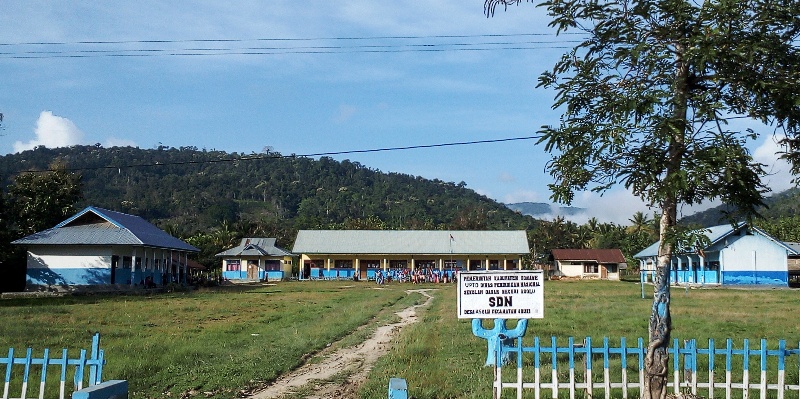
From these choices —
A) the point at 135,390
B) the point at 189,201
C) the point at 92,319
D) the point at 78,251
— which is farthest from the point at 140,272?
the point at 189,201

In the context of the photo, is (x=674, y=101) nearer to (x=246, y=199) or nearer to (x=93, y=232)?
(x=93, y=232)

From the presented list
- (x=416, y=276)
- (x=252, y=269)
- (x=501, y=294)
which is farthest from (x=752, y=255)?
(x=501, y=294)

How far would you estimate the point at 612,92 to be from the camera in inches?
295

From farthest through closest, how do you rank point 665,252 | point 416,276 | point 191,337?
point 416,276 → point 191,337 → point 665,252

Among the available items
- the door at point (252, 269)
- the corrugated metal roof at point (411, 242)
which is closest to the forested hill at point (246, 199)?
the door at point (252, 269)

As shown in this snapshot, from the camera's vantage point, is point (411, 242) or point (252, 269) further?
point (252, 269)

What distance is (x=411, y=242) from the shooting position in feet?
237

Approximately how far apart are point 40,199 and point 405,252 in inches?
1344

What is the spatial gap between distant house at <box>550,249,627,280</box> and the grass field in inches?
1729

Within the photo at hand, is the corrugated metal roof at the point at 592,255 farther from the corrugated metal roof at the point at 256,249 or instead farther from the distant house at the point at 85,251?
the distant house at the point at 85,251

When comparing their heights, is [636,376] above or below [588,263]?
below

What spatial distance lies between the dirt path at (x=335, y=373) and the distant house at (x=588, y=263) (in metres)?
59.0

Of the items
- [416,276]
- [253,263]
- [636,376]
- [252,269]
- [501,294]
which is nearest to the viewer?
[501,294]

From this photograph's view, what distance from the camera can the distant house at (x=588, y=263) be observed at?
2854 inches
